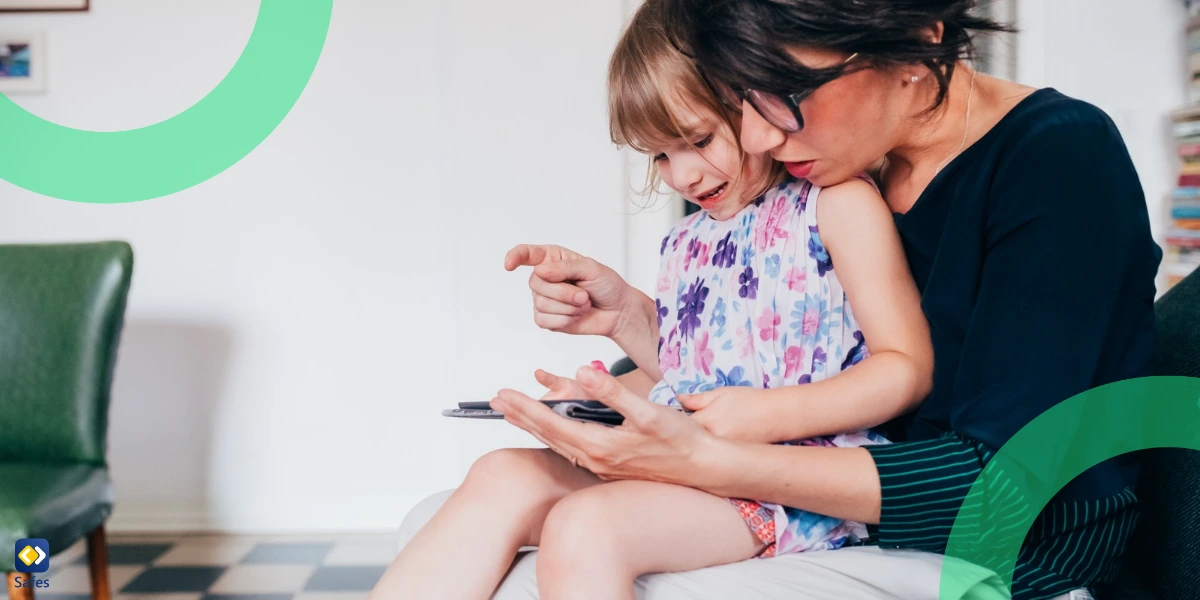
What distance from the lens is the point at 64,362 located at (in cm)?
193

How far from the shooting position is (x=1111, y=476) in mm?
916

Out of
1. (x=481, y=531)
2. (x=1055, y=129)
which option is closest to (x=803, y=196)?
(x=1055, y=129)

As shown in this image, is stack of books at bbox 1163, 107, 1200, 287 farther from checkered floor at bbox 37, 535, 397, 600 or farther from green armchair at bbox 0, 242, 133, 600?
green armchair at bbox 0, 242, 133, 600

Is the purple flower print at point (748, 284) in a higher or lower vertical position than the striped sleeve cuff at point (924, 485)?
higher

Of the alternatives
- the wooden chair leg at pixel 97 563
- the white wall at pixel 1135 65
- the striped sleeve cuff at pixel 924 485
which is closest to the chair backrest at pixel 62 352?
the wooden chair leg at pixel 97 563

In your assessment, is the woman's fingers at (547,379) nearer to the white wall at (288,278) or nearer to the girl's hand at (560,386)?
the girl's hand at (560,386)

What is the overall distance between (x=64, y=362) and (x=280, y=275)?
890mm

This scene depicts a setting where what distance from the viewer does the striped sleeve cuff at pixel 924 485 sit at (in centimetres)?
90

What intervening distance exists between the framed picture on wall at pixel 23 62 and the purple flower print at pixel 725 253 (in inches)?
97.0

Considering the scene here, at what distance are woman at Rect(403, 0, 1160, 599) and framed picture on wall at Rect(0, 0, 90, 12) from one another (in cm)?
248

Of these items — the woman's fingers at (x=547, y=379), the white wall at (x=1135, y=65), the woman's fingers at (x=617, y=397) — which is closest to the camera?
the woman's fingers at (x=617, y=397)

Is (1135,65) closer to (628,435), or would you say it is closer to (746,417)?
(746,417)

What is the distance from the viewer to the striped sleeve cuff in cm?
90

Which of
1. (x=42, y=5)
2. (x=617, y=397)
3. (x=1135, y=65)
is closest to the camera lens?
(x=617, y=397)
